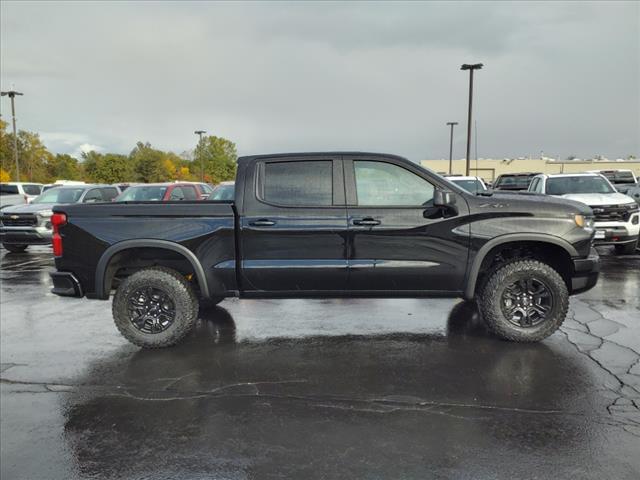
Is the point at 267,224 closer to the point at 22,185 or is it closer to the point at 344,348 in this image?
the point at 344,348

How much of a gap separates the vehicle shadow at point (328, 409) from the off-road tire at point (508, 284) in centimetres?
17

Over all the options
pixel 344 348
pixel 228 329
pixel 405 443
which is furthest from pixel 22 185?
pixel 405 443

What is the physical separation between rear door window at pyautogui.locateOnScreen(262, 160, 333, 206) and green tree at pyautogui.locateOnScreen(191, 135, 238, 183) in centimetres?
8144

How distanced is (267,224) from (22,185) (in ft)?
72.8

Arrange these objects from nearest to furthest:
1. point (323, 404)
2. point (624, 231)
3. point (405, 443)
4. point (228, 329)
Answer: point (405, 443) < point (323, 404) < point (228, 329) < point (624, 231)

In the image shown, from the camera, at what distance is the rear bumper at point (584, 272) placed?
194 inches

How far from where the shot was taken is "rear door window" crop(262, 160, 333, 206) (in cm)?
503

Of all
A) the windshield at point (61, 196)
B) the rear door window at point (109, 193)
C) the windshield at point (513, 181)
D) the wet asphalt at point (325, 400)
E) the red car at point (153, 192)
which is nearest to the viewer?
the wet asphalt at point (325, 400)

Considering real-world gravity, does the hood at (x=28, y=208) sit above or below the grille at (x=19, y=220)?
above

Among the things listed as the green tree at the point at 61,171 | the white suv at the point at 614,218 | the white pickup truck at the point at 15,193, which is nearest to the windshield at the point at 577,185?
the white suv at the point at 614,218

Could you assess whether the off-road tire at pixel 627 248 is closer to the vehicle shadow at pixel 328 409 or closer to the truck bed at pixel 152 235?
the vehicle shadow at pixel 328 409

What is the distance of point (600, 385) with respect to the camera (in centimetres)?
396

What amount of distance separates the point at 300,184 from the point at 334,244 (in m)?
0.74

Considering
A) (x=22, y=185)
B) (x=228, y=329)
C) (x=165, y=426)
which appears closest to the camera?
(x=165, y=426)
